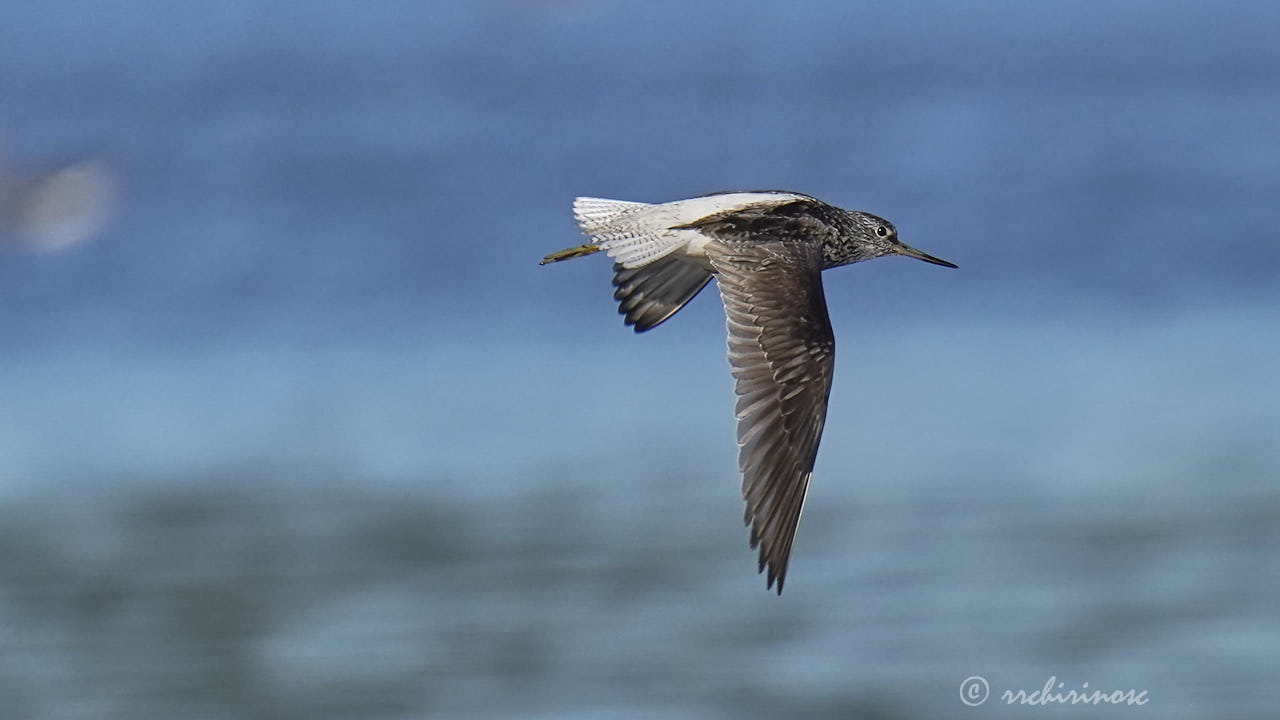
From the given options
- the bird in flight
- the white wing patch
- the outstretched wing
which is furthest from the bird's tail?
the outstretched wing

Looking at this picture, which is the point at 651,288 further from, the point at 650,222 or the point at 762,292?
the point at 762,292

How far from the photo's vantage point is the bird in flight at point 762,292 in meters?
7.04

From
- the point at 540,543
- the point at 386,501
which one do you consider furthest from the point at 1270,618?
the point at 386,501

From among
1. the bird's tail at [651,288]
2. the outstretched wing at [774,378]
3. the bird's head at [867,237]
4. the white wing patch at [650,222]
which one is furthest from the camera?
the bird's head at [867,237]

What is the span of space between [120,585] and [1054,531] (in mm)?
5106

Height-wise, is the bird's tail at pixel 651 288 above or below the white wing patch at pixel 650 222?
below

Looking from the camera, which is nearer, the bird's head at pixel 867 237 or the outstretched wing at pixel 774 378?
the outstretched wing at pixel 774 378

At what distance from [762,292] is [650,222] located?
60cm

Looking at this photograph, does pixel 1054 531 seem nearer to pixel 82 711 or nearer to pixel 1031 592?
pixel 1031 592

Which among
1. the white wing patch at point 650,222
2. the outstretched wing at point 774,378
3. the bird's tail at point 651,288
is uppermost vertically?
the white wing patch at point 650,222

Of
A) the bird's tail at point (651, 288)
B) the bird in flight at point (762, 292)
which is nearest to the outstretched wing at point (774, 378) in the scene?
the bird in flight at point (762, 292)

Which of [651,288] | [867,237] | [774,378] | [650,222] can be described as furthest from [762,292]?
[867,237]

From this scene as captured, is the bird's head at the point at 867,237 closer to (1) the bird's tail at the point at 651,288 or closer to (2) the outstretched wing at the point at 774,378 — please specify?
(1) the bird's tail at the point at 651,288

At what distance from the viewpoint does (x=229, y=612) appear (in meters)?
11.2
